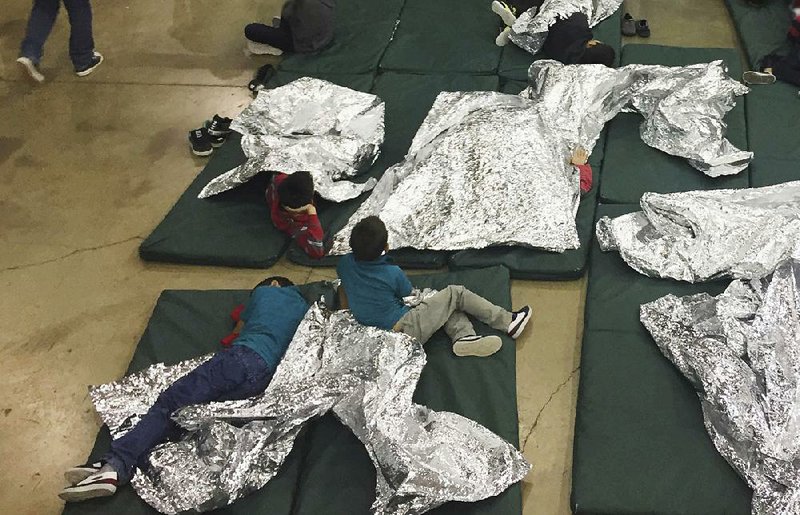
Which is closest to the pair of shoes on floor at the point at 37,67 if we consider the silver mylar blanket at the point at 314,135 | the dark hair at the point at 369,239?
the silver mylar blanket at the point at 314,135

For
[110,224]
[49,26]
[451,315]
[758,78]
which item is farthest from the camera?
[49,26]

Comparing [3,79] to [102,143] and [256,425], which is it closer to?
[102,143]

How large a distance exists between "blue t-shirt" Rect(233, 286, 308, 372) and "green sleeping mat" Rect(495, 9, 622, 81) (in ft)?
6.33

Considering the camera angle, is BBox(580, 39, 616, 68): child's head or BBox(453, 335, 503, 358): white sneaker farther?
BBox(580, 39, 616, 68): child's head

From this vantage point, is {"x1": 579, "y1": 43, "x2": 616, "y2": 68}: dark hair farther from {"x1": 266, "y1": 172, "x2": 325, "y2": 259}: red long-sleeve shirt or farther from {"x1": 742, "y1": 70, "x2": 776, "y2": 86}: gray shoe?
{"x1": 266, "y1": 172, "x2": 325, "y2": 259}: red long-sleeve shirt

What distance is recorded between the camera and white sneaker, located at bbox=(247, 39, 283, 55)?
4629 millimetres

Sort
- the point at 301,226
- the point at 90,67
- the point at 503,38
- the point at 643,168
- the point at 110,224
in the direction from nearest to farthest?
1. the point at 301,226
2. the point at 643,168
3. the point at 110,224
4. the point at 503,38
5. the point at 90,67

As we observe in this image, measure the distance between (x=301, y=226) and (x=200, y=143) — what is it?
106 centimetres

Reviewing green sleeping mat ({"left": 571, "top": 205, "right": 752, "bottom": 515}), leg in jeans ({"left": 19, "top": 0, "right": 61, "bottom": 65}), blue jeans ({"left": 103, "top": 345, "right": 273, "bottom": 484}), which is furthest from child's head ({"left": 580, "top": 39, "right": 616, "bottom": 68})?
leg in jeans ({"left": 19, "top": 0, "right": 61, "bottom": 65})

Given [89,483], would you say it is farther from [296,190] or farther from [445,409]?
[296,190]

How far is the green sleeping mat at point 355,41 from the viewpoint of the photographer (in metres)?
4.35

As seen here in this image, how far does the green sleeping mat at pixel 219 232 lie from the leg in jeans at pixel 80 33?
4.93ft

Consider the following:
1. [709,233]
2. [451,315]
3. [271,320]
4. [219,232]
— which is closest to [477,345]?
[451,315]

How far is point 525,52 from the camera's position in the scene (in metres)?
4.29
